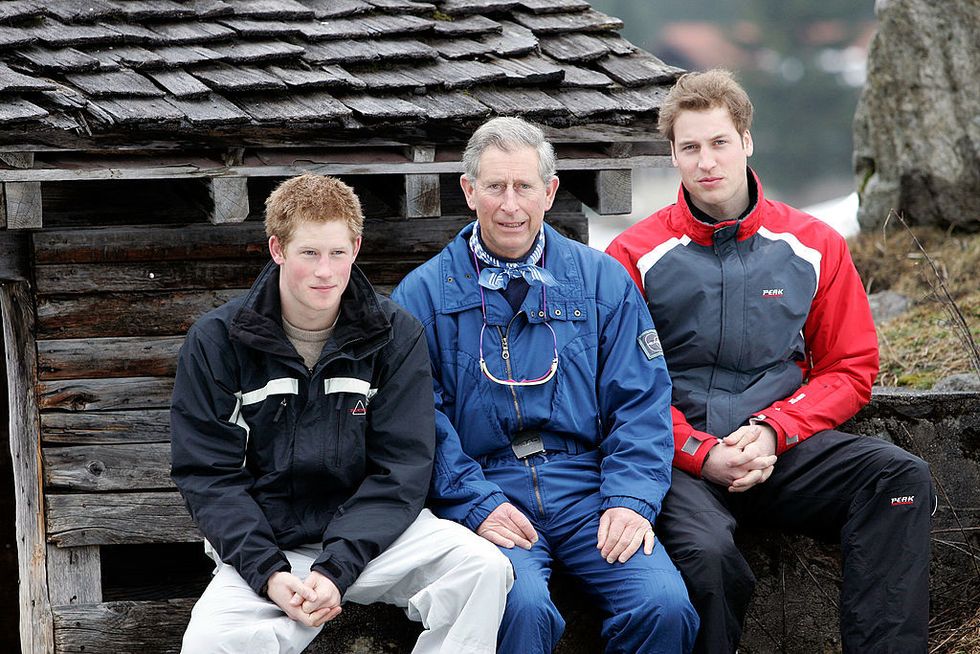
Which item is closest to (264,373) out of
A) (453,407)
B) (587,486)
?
(453,407)

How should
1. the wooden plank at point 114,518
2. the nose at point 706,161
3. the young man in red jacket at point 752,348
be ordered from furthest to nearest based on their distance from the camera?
the wooden plank at point 114,518 < the nose at point 706,161 < the young man in red jacket at point 752,348

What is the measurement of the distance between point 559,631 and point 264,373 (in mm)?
1185

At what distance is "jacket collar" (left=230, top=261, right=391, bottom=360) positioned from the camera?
3.50m

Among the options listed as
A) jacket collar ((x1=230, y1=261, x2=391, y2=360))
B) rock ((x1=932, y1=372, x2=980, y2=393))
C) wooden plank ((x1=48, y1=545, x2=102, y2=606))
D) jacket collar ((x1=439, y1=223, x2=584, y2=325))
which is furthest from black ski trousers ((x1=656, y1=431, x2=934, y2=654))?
wooden plank ((x1=48, y1=545, x2=102, y2=606))

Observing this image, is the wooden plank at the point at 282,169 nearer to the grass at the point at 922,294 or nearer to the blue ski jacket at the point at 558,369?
the blue ski jacket at the point at 558,369

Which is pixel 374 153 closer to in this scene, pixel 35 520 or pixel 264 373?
pixel 264 373

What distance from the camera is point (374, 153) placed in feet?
15.4

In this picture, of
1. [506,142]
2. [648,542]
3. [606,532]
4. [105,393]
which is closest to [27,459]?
[105,393]

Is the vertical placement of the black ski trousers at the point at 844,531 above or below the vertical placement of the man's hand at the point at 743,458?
below

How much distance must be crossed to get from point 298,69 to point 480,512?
2074 mm

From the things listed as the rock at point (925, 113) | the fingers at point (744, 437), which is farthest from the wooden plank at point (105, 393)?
the rock at point (925, 113)

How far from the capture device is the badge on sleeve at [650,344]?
3.84 meters

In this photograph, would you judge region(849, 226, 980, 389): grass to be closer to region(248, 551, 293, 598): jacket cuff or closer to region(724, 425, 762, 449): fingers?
region(724, 425, 762, 449): fingers

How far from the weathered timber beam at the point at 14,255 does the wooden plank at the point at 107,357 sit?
0.98 feet
